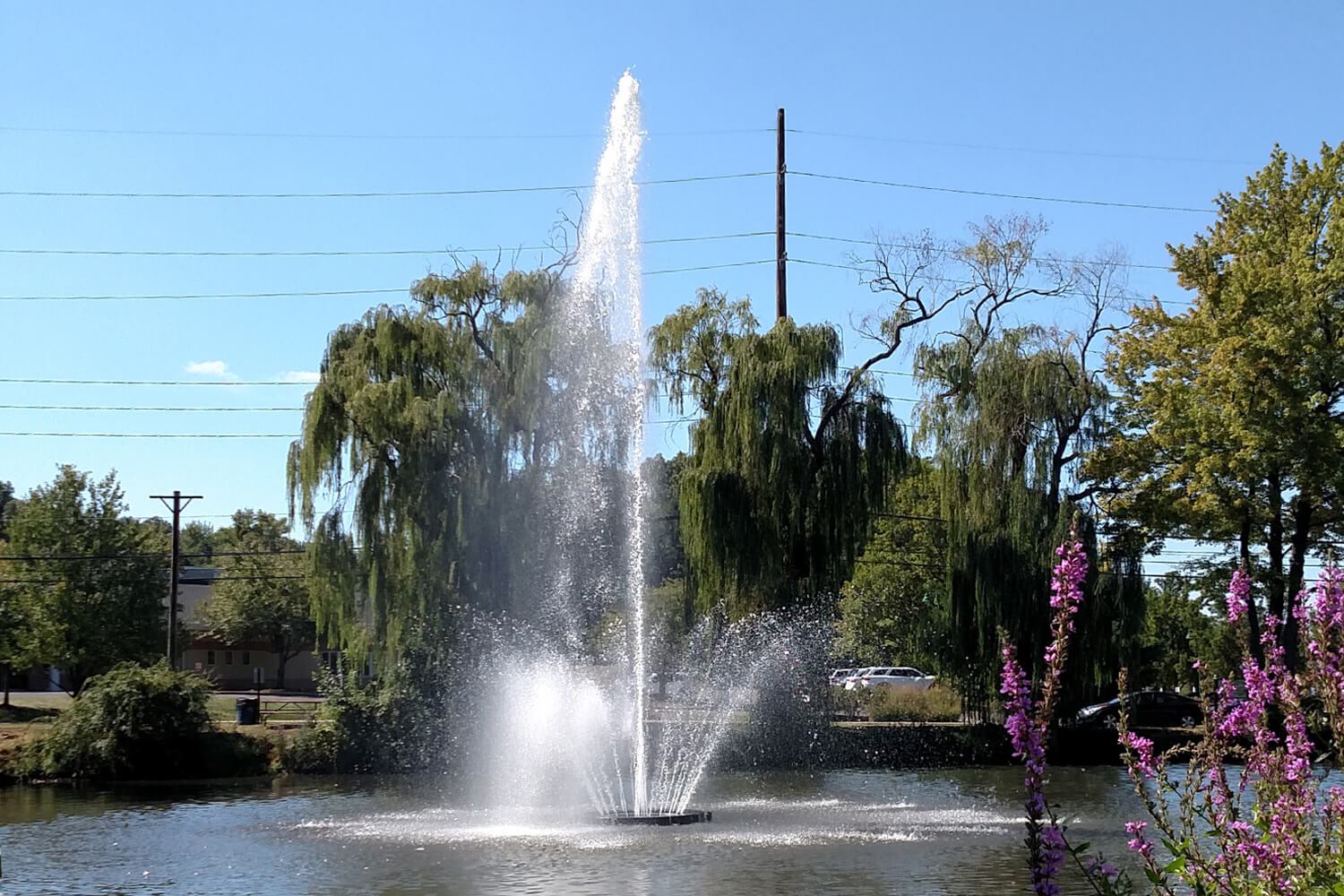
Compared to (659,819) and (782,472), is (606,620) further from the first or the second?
(659,819)

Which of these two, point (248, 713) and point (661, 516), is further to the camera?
point (661, 516)

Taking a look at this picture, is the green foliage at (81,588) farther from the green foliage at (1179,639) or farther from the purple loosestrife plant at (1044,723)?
the purple loosestrife plant at (1044,723)

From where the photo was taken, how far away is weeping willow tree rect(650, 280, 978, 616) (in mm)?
32875

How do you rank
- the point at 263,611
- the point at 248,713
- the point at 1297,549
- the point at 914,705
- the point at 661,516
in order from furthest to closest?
1. the point at 263,611
2. the point at 914,705
3. the point at 661,516
4. the point at 248,713
5. the point at 1297,549

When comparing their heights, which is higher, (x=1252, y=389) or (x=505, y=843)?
Answer: (x=1252, y=389)

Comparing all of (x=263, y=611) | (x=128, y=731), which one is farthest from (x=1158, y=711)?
(x=263, y=611)

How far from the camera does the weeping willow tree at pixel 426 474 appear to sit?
31.4 meters

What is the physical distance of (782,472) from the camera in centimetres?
3297

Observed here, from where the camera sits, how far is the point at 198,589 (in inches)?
3123

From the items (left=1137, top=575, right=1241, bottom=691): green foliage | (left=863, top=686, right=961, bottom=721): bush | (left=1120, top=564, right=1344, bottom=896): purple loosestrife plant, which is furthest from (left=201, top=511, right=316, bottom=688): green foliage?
(left=1120, top=564, right=1344, bottom=896): purple loosestrife plant

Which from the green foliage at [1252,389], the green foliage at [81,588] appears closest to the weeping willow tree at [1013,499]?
the green foliage at [1252,389]

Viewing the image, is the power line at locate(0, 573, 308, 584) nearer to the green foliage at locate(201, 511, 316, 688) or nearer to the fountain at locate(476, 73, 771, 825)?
the green foliage at locate(201, 511, 316, 688)

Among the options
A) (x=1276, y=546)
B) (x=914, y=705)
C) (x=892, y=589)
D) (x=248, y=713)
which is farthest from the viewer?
(x=892, y=589)

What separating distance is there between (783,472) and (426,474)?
812cm
